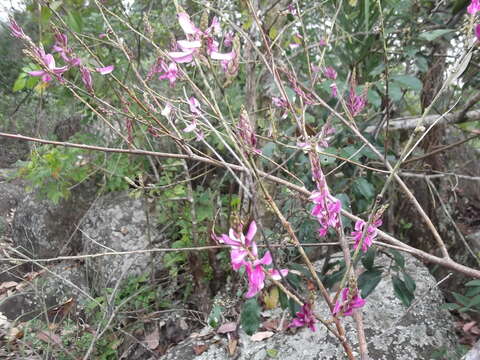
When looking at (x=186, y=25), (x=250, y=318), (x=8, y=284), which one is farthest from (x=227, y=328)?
(x=8, y=284)

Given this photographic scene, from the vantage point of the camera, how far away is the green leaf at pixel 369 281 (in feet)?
4.44

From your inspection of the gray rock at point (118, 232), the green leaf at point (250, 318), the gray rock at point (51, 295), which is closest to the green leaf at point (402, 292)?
the green leaf at point (250, 318)

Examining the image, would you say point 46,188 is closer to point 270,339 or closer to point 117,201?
point 117,201

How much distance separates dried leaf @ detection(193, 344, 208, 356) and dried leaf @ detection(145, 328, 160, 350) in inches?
21.1

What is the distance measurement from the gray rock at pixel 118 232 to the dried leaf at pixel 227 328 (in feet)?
3.50

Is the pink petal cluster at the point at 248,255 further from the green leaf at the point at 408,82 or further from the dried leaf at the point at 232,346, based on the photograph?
the dried leaf at the point at 232,346

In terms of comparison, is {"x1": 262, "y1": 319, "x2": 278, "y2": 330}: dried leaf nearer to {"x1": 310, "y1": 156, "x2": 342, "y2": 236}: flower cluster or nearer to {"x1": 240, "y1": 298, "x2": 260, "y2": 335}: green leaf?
{"x1": 240, "y1": 298, "x2": 260, "y2": 335}: green leaf

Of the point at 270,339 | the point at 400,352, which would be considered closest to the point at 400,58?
the point at 400,352

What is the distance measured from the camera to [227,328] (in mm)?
1828

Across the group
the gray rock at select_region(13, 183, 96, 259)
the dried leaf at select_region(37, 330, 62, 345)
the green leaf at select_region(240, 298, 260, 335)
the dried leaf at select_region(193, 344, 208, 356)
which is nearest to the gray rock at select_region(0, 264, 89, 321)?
the gray rock at select_region(13, 183, 96, 259)

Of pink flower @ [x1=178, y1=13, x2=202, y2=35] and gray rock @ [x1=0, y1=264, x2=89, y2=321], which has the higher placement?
pink flower @ [x1=178, y1=13, x2=202, y2=35]

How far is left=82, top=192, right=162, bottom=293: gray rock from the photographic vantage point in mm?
2818

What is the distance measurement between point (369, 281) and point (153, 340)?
144 centimetres

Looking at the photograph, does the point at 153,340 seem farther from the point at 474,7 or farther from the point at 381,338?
the point at 474,7
